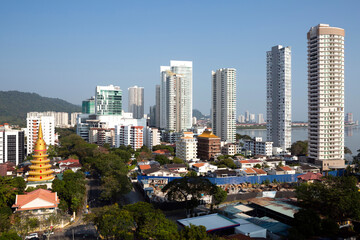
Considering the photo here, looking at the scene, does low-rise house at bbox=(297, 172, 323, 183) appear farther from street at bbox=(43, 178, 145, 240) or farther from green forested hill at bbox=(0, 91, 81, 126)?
green forested hill at bbox=(0, 91, 81, 126)

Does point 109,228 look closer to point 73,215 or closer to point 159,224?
point 159,224

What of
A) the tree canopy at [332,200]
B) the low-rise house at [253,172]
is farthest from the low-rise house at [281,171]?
the tree canopy at [332,200]

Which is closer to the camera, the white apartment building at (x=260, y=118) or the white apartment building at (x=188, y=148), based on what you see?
the white apartment building at (x=188, y=148)

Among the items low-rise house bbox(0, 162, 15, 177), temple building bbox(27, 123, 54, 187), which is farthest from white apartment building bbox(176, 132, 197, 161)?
low-rise house bbox(0, 162, 15, 177)

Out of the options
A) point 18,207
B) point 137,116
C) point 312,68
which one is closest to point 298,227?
point 18,207

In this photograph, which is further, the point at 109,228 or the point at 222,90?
the point at 222,90

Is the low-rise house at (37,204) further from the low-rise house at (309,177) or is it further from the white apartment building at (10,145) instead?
the low-rise house at (309,177)
